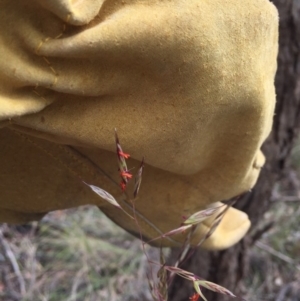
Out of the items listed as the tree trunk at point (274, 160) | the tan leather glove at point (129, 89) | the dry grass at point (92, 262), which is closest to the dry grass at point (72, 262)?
the dry grass at point (92, 262)

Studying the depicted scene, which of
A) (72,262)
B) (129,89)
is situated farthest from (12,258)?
(129,89)

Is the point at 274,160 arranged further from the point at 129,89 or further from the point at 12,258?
the point at 12,258

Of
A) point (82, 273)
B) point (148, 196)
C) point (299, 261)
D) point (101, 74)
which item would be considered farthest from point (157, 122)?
point (299, 261)

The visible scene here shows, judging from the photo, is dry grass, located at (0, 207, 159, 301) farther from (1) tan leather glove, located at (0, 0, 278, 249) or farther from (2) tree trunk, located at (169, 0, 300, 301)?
(1) tan leather glove, located at (0, 0, 278, 249)

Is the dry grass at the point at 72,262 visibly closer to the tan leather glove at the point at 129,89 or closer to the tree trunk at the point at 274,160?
the tree trunk at the point at 274,160

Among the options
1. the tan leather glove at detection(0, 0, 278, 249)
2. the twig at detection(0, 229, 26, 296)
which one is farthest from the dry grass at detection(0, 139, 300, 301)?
the tan leather glove at detection(0, 0, 278, 249)

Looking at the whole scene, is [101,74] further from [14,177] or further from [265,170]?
[265,170]
